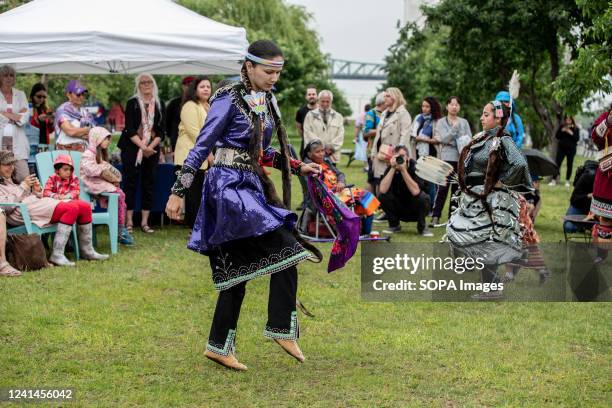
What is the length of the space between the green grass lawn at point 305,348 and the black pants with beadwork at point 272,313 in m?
0.21

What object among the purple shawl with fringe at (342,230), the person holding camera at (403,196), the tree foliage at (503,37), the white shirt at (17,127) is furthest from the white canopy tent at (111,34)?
the tree foliage at (503,37)

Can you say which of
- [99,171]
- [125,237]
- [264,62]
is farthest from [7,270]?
[264,62]

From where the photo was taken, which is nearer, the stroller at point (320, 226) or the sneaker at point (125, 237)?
the sneaker at point (125, 237)

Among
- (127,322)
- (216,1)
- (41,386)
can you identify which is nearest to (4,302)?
(127,322)

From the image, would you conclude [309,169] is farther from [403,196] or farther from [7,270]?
[403,196]

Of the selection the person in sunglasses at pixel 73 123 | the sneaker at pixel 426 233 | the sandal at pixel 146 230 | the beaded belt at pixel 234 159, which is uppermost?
the beaded belt at pixel 234 159

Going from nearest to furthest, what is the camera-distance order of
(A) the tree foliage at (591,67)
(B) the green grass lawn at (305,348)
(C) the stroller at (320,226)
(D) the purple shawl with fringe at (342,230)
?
(B) the green grass lawn at (305,348)
(D) the purple shawl with fringe at (342,230)
(C) the stroller at (320,226)
(A) the tree foliage at (591,67)

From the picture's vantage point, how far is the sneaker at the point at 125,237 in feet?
34.2

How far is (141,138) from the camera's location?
11250mm

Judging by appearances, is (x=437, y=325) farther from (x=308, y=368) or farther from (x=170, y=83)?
(x=170, y=83)

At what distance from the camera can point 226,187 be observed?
5352 millimetres

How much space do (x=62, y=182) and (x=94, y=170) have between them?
82 cm

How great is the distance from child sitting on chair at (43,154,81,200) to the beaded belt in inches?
168

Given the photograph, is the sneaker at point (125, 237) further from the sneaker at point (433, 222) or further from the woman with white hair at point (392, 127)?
the sneaker at point (433, 222)
